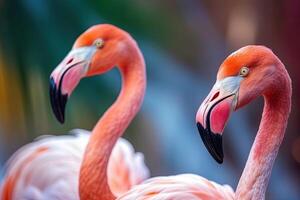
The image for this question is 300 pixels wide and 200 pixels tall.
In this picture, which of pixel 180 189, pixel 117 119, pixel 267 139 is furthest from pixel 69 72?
pixel 267 139

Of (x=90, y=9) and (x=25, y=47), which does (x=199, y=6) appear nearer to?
(x=90, y=9)

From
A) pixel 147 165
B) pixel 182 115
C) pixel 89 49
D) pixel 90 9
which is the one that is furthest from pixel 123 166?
pixel 90 9

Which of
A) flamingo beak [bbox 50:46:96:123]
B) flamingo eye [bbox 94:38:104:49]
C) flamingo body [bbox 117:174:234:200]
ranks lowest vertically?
flamingo body [bbox 117:174:234:200]

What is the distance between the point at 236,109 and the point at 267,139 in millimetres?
127

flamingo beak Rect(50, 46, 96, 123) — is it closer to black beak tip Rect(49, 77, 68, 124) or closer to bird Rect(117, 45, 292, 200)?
black beak tip Rect(49, 77, 68, 124)

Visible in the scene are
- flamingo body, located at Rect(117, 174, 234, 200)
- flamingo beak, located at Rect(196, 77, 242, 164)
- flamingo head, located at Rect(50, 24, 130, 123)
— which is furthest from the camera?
flamingo head, located at Rect(50, 24, 130, 123)

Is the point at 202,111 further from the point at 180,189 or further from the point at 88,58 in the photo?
Answer: the point at 88,58

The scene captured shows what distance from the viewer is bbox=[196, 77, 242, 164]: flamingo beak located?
3.78 ft

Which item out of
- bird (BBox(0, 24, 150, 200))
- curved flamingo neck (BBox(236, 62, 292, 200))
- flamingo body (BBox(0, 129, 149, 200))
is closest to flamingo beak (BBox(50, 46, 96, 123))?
bird (BBox(0, 24, 150, 200))

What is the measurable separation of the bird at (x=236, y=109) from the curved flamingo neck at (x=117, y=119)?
0.11 metres

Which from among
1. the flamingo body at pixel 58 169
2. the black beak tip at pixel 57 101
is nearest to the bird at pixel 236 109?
the flamingo body at pixel 58 169

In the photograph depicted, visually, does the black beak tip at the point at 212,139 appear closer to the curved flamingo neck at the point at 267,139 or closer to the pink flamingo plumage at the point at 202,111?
the pink flamingo plumage at the point at 202,111

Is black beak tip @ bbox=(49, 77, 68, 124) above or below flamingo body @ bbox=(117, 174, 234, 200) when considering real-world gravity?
above

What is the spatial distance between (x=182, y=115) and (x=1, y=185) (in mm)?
552
